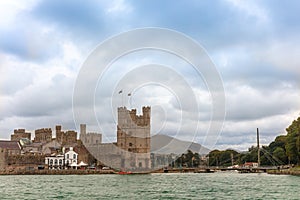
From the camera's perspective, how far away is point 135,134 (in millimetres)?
129000

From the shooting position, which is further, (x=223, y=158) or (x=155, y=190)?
(x=223, y=158)

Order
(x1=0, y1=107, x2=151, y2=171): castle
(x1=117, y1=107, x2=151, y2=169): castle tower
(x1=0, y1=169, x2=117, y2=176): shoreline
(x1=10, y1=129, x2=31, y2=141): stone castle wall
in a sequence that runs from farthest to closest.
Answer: (x1=10, y1=129, x2=31, y2=141): stone castle wall < (x1=117, y1=107, x2=151, y2=169): castle tower < (x1=0, y1=107, x2=151, y2=171): castle < (x1=0, y1=169, x2=117, y2=176): shoreline

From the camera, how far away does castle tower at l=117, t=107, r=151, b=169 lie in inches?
4899

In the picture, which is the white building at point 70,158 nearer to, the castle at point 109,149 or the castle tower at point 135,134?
the castle at point 109,149

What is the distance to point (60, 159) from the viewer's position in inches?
4732

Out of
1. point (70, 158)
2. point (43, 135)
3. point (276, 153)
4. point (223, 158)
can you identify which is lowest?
point (70, 158)

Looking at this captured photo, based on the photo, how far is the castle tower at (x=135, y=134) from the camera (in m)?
124

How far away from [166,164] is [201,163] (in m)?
32.8

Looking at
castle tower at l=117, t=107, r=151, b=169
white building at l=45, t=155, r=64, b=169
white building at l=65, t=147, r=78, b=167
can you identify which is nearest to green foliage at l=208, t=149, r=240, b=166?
castle tower at l=117, t=107, r=151, b=169

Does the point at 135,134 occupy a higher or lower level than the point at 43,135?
lower

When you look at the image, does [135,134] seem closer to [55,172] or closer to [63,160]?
[63,160]

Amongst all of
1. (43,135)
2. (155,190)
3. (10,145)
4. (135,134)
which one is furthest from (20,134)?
(155,190)

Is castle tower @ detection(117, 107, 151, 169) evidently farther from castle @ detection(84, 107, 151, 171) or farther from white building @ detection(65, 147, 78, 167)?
white building @ detection(65, 147, 78, 167)

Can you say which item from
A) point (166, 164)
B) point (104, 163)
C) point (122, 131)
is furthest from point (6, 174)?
point (166, 164)
